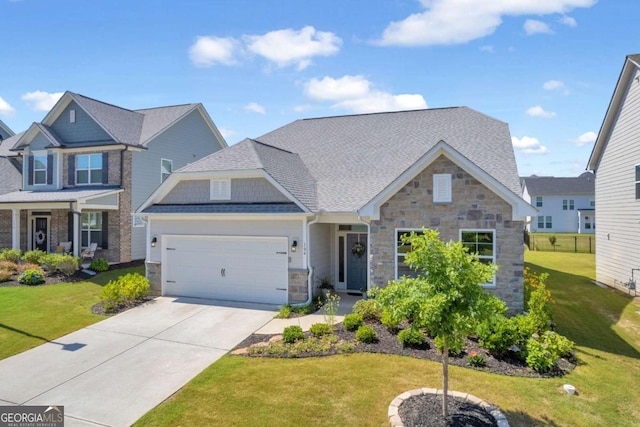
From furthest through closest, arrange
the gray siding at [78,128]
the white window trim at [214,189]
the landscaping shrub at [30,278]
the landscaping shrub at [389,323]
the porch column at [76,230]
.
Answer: the gray siding at [78,128]
the porch column at [76,230]
the landscaping shrub at [30,278]
the white window trim at [214,189]
the landscaping shrub at [389,323]

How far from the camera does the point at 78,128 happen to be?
69.6 feet

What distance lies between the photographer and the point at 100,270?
17.9m

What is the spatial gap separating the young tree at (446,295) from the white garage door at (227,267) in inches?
296

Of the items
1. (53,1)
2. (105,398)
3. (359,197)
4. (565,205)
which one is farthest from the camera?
(565,205)

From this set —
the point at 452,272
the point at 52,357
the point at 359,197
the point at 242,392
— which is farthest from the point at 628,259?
the point at 52,357

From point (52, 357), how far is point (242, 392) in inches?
202

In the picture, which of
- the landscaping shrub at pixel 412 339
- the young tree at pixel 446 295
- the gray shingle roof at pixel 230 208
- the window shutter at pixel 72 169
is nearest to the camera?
the young tree at pixel 446 295

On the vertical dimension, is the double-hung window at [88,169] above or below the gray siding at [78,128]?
below

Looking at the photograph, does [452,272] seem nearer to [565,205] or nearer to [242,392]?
[242,392]

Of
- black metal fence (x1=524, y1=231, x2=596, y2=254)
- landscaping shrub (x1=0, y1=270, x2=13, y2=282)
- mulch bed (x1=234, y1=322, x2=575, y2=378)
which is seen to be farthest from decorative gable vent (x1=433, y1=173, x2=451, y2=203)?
black metal fence (x1=524, y1=231, x2=596, y2=254)

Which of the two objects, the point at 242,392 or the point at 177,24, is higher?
the point at 177,24

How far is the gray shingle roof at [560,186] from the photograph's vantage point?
47.5 m

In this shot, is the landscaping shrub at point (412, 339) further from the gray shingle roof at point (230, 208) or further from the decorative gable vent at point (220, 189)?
the decorative gable vent at point (220, 189)

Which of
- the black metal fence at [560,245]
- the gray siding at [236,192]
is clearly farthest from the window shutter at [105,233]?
the black metal fence at [560,245]
